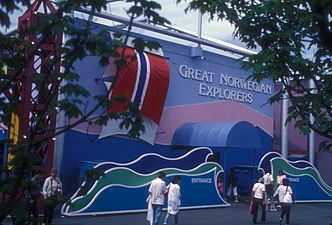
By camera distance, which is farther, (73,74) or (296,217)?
(296,217)

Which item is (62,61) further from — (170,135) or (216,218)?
(170,135)

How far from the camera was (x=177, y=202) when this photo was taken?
15.3 m

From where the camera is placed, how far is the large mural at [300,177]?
26.3 m

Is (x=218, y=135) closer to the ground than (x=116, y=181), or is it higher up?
higher up

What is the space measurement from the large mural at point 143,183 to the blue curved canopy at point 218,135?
1.11 metres

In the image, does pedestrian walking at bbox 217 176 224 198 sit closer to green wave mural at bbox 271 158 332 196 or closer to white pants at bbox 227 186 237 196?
white pants at bbox 227 186 237 196

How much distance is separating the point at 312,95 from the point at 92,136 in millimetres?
18198

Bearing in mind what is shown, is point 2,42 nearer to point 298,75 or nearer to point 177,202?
point 298,75

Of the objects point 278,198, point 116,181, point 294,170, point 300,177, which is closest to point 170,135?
point 294,170

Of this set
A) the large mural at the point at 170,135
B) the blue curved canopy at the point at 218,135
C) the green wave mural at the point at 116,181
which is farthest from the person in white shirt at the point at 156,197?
the blue curved canopy at the point at 218,135

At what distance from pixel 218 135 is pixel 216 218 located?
21.8 feet

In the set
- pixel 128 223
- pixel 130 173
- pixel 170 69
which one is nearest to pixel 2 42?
pixel 128 223

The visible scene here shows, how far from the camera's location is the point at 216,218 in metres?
19.1

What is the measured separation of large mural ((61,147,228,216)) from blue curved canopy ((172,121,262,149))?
111 cm
